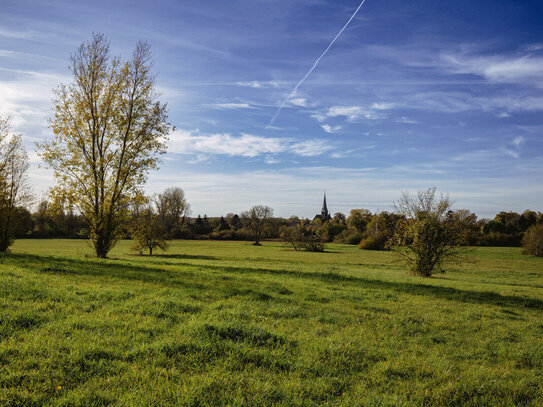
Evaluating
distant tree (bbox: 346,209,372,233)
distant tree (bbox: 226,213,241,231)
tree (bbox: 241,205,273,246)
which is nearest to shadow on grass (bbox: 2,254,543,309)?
tree (bbox: 241,205,273,246)

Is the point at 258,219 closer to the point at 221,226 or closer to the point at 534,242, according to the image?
the point at 221,226

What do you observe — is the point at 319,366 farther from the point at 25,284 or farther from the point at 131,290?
the point at 25,284

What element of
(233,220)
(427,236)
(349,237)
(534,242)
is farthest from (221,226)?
(427,236)

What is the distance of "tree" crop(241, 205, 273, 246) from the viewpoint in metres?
89.9

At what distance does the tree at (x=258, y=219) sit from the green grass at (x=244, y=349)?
261ft

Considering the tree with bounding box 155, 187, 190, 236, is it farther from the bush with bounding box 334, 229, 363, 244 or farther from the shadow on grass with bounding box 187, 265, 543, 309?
the shadow on grass with bounding box 187, 265, 543, 309

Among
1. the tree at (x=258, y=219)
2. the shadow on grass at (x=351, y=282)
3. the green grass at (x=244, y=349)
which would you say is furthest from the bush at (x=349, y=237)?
the green grass at (x=244, y=349)

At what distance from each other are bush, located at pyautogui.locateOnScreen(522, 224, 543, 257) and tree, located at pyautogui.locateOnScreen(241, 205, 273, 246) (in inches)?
2347

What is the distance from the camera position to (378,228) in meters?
90.7

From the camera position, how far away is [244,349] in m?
5.61

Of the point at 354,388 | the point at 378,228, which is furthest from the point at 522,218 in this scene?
the point at 354,388

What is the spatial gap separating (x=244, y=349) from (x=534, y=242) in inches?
2730

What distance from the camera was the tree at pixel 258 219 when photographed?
8988 cm

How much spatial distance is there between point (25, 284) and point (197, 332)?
588 centimetres
